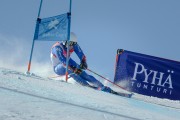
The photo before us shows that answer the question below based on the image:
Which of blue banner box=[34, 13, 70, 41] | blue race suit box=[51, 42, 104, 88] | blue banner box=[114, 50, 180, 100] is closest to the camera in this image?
blue banner box=[34, 13, 70, 41]

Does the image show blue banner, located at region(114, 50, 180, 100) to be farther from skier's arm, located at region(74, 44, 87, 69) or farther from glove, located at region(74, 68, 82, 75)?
glove, located at region(74, 68, 82, 75)

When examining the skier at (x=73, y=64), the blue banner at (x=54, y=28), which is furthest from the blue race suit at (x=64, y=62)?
the blue banner at (x=54, y=28)

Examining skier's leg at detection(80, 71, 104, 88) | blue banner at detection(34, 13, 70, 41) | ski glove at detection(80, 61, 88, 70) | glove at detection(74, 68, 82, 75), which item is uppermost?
blue banner at detection(34, 13, 70, 41)

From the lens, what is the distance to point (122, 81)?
35.1 feet

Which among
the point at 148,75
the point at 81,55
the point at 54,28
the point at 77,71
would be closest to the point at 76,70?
the point at 77,71

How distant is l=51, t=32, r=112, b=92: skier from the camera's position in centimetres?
923

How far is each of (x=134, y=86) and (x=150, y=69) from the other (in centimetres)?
78

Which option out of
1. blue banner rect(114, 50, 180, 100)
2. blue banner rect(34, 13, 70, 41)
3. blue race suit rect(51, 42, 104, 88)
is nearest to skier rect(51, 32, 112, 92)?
blue race suit rect(51, 42, 104, 88)

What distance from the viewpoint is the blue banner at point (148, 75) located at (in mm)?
10602

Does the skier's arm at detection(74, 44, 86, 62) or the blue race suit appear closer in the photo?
the blue race suit

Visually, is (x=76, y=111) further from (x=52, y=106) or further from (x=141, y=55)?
(x=141, y=55)

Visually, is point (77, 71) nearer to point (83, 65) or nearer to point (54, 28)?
point (83, 65)

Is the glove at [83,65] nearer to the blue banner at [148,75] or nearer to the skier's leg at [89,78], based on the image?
the skier's leg at [89,78]

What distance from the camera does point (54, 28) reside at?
8.48 metres
